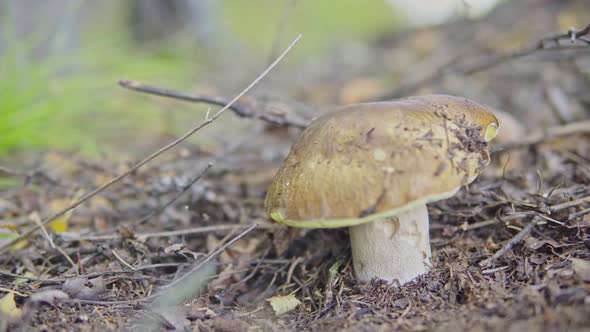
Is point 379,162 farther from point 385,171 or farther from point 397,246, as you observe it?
point 397,246

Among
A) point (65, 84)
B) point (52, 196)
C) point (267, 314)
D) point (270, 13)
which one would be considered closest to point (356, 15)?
point (270, 13)

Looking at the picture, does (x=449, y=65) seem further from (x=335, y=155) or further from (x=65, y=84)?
(x=65, y=84)

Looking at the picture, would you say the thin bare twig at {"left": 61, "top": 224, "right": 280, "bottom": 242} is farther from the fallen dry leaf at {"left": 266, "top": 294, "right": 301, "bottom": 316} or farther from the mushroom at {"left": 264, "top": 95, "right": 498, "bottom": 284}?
the mushroom at {"left": 264, "top": 95, "right": 498, "bottom": 284}

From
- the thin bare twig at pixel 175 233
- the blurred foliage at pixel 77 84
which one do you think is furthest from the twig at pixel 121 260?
the blurred foliage at pixel 77 84

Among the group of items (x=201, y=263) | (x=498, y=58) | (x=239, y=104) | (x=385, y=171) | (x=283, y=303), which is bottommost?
(x=283, y=303)

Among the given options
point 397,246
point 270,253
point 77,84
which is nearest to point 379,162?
point 397,246

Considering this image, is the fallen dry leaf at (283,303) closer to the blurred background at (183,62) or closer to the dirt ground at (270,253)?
the dirt ground at (270,253)

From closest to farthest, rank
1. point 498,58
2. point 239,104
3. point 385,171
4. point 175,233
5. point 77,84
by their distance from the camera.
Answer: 1. point 385,171
2. point 175,233
3. point 239,104
4. point 498,58
5. point 77,84

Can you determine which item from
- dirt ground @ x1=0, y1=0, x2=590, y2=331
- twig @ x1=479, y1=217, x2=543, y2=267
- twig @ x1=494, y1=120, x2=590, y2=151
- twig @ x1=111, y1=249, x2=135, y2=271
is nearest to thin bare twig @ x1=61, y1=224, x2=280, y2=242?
dirt ground @ x1=0, y1=0, x2=590, y2=331
